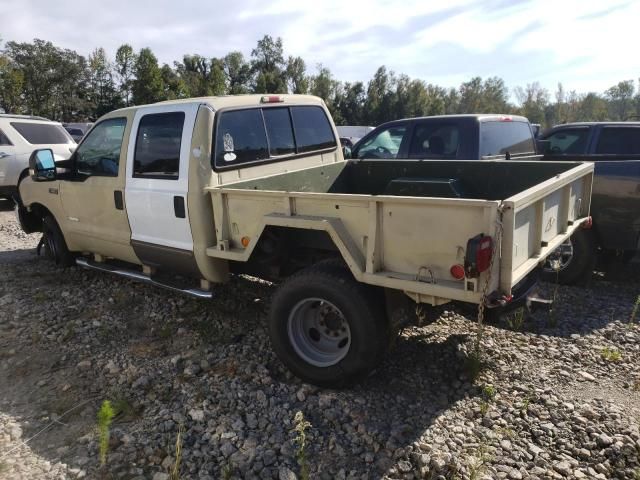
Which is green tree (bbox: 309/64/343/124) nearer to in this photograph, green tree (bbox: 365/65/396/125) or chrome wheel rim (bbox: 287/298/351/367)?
green tree (bbox: 365/65/396/125)

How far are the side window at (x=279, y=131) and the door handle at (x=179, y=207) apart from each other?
970 millimetres

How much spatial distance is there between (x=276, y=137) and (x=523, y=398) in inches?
116

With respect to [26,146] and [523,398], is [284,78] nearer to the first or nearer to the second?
[26,146]

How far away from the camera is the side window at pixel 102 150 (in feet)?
15.2

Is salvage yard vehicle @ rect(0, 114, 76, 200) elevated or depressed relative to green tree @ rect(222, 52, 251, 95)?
depressed

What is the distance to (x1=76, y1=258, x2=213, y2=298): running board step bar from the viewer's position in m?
4.15

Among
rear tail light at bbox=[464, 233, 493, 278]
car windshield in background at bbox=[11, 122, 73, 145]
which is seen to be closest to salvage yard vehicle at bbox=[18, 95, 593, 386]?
rear tail light at bbox=[464, 233, 493, 278]

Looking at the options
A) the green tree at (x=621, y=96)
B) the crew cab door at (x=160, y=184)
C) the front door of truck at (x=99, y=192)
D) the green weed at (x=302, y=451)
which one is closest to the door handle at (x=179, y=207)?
the crew cab door at (x=160, y=184)

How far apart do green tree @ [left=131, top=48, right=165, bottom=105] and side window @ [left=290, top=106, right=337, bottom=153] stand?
125 feet

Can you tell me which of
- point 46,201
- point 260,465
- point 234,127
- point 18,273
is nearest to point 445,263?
point 260,465

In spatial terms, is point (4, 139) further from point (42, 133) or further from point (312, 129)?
point (312, 129)

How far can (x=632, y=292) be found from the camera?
5.22 m

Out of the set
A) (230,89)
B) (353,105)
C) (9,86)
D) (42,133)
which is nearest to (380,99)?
(353,105)

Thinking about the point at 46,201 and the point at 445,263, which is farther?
the point at 46,201
